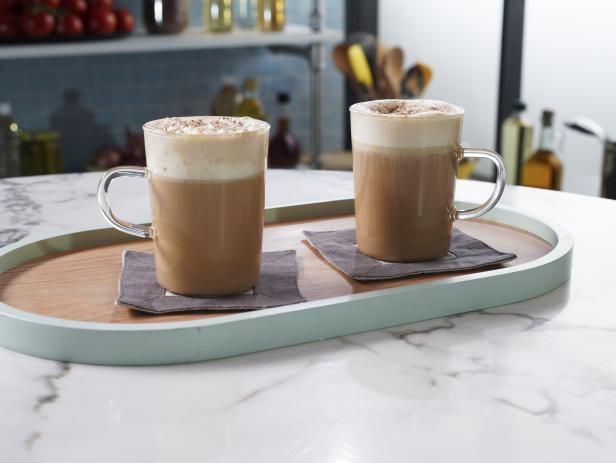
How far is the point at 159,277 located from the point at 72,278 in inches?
4.4

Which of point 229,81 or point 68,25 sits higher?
point 68,25

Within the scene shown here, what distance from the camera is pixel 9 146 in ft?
8.19

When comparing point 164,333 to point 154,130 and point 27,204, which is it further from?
point 27,204

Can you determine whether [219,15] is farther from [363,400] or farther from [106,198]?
[363,400]

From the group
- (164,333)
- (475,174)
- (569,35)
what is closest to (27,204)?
(164,333)

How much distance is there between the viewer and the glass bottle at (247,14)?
2.80 meters

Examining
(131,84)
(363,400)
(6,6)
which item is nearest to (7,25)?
(6,6)

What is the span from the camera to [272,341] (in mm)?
788

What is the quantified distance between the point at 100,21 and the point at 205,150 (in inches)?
69.6

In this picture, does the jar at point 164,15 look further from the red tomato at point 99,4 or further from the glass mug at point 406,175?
the glass mug at point 406,175

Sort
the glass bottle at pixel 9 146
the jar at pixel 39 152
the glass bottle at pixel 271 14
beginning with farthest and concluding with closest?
the glass bottle at pixel 271 14
the jar at pixel 39 152
the glass bottle at pixel 9 146

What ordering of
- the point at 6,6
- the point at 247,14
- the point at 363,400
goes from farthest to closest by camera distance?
the point at 247,14 < the point at 6,6 < the point at 363,400

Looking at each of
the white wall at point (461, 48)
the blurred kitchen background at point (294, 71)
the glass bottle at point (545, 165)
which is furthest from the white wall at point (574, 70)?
the glass bottle at point (545, 165)

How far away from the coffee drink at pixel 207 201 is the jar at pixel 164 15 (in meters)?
1.77
